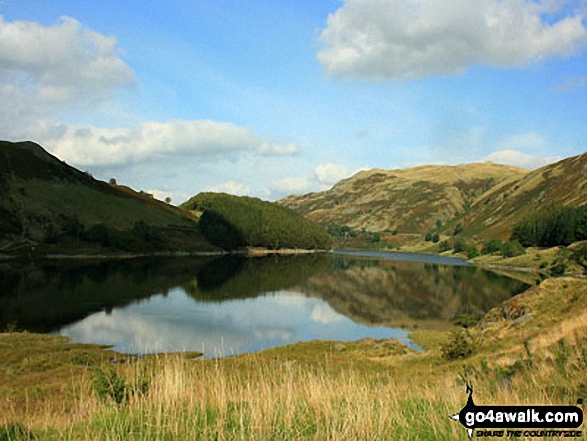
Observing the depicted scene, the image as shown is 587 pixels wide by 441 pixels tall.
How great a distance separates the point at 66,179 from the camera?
621 ft

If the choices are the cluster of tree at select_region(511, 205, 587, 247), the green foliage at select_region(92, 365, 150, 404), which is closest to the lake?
the green foliage at select_region(92, 365, 150, 404)

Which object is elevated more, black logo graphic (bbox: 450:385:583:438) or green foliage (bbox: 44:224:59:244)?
green foliage (bbox: 44:224:59:244)

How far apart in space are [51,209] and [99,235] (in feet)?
65.8

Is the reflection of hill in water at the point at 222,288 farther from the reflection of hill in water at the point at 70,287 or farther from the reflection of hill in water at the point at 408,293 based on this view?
the reflection of hill in water at the point at 408,293

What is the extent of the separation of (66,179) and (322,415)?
20471 cm

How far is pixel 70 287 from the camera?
85.6 meters

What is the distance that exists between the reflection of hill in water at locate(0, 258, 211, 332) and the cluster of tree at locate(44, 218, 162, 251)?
88.4ft

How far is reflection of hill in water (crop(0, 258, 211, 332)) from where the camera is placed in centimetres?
6128

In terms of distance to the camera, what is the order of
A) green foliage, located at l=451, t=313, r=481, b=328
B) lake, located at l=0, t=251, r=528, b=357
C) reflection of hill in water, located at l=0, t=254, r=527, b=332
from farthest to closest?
1. reflection of hill in water, located at l=0, t=254, r=527, b=332
2. green foliage, located at l=451, t=313, r=481, b=328
3. lake, located at l=0, t=251, r=528, b=357

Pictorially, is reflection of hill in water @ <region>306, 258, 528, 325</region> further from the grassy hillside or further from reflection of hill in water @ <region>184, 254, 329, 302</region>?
the grassy hillside

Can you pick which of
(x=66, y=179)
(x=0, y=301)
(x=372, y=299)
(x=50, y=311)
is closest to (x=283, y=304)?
(x=372, y=299)

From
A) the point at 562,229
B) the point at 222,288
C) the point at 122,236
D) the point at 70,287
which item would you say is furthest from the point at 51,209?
the point at 562,229

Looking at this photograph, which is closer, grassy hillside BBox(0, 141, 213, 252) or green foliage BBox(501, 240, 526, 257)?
grassy hillside BBox(0, 141, 213, 252)

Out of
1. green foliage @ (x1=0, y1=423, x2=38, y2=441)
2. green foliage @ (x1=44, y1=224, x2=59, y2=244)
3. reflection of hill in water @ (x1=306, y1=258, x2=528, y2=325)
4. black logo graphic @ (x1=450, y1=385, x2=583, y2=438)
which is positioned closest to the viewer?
black logo graphic @ (x1=450, y1=385, x2=583, y2=438)
